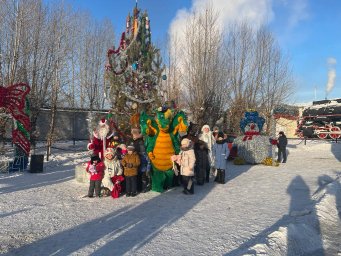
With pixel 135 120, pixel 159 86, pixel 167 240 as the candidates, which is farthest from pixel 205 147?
pixel 167 240

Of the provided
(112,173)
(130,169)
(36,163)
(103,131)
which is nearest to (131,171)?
(130,169)

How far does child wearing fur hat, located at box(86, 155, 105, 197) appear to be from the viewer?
710cm

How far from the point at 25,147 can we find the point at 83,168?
2.81 metres

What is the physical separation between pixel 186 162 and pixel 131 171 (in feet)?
4.23

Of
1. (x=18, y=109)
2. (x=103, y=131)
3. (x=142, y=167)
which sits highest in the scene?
(x=18, y=109)

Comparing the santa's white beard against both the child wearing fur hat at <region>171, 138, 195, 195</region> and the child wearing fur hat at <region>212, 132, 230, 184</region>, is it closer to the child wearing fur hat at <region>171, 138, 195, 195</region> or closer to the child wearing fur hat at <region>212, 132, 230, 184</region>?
A: the child wearing fur hat at <region>171, 138, 195, 195</region>

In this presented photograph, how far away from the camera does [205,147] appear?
9258 mm

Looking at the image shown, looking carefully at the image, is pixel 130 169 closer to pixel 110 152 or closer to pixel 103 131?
pixel 110 152

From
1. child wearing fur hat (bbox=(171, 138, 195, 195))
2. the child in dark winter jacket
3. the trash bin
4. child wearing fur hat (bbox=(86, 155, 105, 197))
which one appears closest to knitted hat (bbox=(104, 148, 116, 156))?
child wearing fur hat (bbox=(86, 155, 105, 197))

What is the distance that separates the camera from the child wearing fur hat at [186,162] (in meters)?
7.58

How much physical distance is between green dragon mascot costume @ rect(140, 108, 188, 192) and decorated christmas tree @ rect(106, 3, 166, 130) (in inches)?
99.0

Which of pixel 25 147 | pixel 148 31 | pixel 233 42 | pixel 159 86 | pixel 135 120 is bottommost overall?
pixel 25 147

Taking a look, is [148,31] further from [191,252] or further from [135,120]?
[191,252]

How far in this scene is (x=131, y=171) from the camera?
7.24 metres
